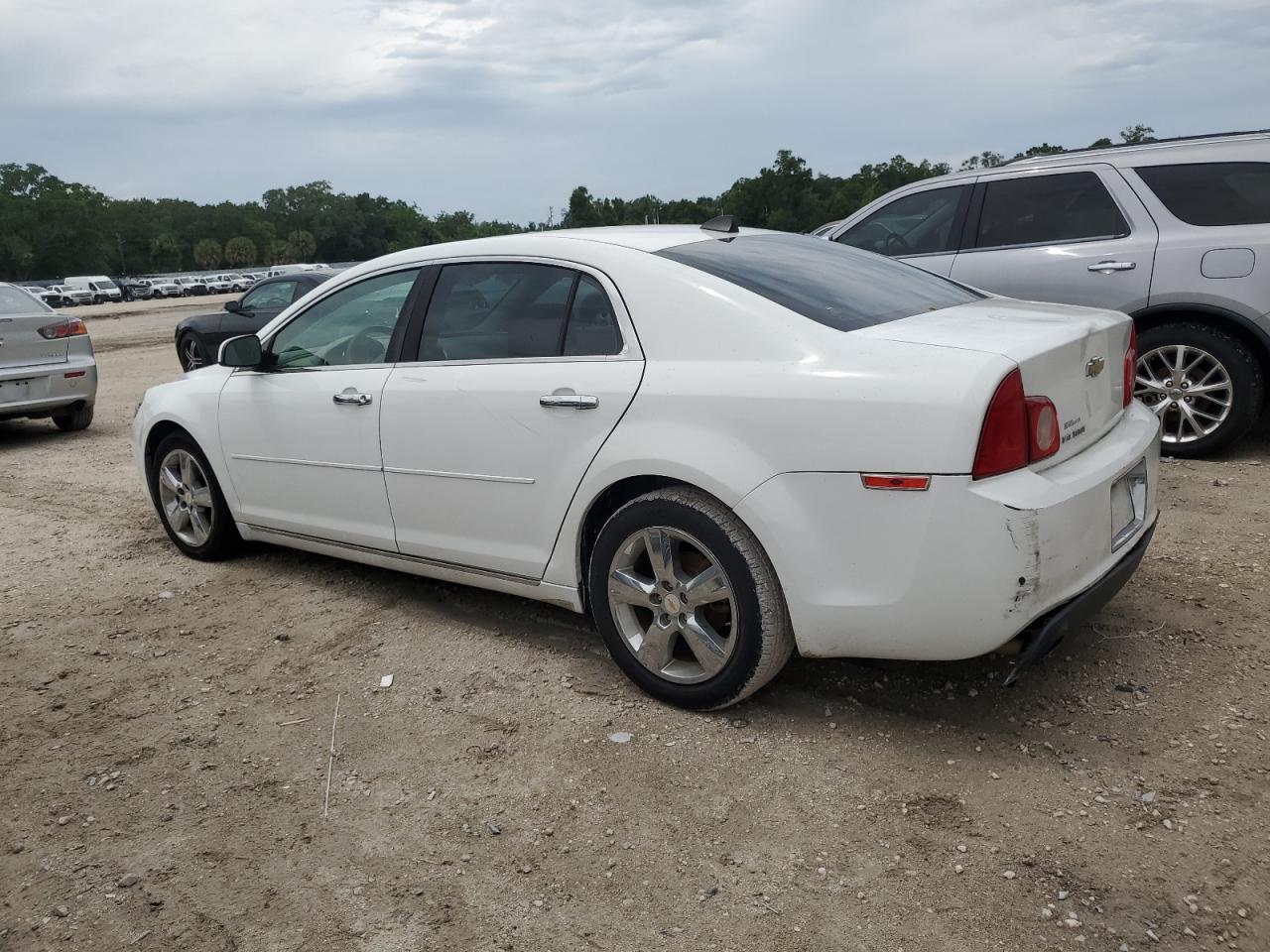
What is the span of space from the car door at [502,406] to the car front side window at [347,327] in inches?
8.6

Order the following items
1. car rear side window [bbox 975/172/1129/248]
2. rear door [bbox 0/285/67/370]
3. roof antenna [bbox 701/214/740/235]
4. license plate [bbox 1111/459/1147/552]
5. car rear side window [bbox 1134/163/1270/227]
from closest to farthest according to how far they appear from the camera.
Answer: license plate [bbox 1111/459/1147/552], roof antenna [bbox 701/214/740/235], car rear side window [bbox 1134/163/1270/227], car rear side window [bbox 975/172/1129/248], rear door [bbox 0/285/67/370]

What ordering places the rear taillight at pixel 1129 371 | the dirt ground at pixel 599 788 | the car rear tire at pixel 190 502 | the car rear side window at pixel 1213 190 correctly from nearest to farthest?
the dirt ground at pixel 599 788 < the rear taillight at pixel 1129 371 < the car rear tire at pixel 190 502 < the car rear side window at pixel 1213 190

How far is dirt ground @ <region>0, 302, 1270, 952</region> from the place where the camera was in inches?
102

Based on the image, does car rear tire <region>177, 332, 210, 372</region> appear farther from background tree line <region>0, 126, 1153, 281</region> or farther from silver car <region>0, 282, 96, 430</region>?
background tree line <region>0, 126, 1153, 281</region>

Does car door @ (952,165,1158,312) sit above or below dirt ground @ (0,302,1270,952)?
above

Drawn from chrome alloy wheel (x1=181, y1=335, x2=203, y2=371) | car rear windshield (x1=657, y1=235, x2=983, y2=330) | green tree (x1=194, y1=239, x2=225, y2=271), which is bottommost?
chrome alloy wheel (x1=181, y1=335, x2=203, y2=371)

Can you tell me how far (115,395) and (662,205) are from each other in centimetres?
1926

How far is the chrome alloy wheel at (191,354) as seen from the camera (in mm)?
14562

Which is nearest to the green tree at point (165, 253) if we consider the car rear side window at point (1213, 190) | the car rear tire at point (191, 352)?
the car rear tire at point (191, 352)

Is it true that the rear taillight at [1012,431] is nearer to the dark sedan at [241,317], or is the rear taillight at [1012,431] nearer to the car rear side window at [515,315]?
the car rear side window at [515,315]

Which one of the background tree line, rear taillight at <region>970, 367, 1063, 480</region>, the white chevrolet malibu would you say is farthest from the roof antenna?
the background tree line

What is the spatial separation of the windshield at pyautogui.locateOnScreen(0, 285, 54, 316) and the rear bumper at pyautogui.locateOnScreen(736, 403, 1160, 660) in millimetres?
8910

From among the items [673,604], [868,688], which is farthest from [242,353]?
[868,688]

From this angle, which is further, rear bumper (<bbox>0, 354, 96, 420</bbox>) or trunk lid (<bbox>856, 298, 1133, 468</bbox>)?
rear bumper (<bbox>0, 354, 96, 420</bbox>)
